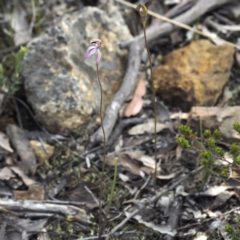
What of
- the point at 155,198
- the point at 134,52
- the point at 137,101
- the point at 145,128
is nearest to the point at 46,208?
the point at 155,198

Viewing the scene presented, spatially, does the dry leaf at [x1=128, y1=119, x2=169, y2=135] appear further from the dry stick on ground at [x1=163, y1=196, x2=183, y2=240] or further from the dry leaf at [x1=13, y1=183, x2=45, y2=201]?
the dry leaf at [x1=13, y1=183, x2=45, y2=201]

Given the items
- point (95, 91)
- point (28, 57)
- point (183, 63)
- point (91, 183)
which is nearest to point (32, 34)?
point (28, 57)

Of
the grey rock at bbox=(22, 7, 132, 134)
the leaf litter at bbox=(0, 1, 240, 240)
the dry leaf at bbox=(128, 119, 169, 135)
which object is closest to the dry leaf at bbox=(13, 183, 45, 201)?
the leaf litter at bbox=(0, 1, 240, 240)

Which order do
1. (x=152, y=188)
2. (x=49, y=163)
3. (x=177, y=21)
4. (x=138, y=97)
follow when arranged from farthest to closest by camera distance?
1. (x=177, y=21)
2. (x=138, y=97)
3. (x=49, y=163)
4. (x=152, y=188)

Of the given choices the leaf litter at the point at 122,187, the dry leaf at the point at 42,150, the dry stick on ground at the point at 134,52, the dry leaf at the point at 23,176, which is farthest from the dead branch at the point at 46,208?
the dry stick on ground at the point at 134,52

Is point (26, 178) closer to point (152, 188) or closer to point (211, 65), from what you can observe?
point (152, 188)

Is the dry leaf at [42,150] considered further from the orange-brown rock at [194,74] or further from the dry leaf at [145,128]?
the orange-brown rock at [194,74]
